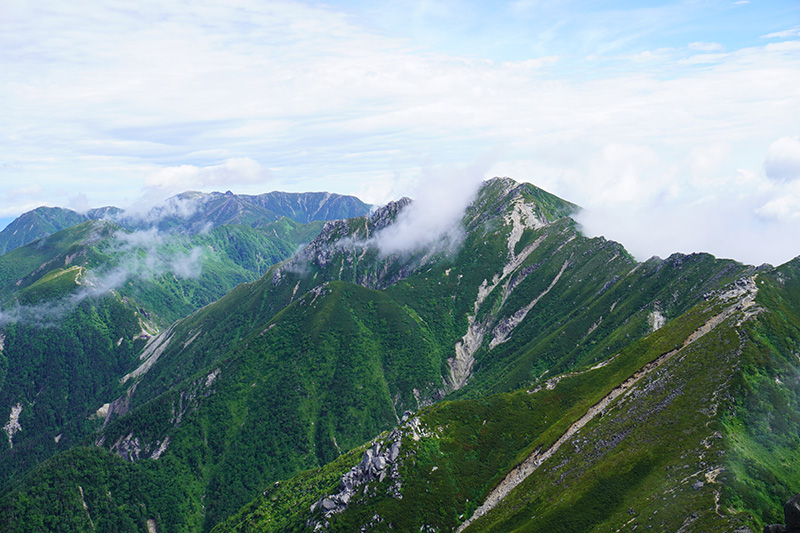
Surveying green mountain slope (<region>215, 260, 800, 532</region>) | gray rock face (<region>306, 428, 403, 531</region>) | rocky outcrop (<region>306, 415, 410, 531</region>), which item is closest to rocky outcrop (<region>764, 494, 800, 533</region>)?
green mountain slope (<region>215, 260, 800, 532</region>)

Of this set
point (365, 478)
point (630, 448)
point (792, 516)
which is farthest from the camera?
point (365, 478)

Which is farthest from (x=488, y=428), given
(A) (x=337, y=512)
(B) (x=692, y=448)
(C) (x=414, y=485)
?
(B) (x=692, y=448)

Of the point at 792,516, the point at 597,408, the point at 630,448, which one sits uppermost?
the point at 792,516

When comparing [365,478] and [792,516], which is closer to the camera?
[792,516]

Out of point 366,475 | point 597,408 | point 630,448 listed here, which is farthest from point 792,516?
point 366,475

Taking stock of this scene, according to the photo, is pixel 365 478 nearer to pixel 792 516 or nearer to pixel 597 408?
pixel 597 408

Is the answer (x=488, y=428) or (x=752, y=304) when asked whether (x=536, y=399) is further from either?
(x=752, y=304)

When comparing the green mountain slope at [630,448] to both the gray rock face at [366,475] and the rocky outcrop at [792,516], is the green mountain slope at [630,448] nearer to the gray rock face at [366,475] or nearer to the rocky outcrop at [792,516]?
the gray rock face at [366,475]

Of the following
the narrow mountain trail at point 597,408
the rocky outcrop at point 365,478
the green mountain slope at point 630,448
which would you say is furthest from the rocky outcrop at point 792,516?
the rocky outcrop at point 365,478

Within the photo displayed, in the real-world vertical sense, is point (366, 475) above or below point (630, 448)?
above
